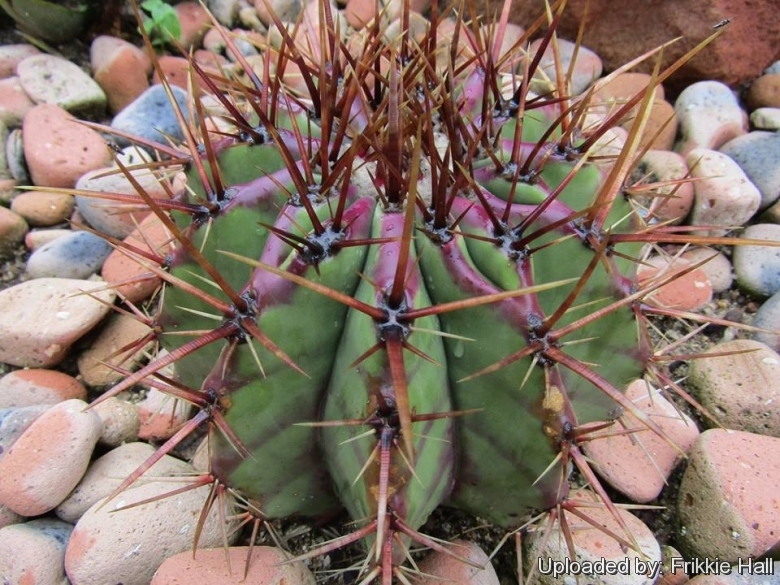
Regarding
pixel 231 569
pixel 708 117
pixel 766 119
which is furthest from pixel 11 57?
pixel 766 119

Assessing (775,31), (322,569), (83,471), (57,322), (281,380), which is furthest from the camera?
(775,31)

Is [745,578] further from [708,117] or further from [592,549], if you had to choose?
[708,117]

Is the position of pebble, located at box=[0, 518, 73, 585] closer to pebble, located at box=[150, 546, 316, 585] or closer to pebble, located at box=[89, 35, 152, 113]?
pebble, located at box=[150, 546, 316, 585]

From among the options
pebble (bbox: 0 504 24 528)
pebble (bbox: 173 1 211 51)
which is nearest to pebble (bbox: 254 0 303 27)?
pebble (bbox: 173 1 211 51)

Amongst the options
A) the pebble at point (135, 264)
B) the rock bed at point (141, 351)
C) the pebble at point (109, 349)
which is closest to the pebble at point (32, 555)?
the rock bed at point (141, 351)

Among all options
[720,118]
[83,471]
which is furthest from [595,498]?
[720,118]

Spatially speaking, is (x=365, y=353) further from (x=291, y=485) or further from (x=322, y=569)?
(x=322, y=569)

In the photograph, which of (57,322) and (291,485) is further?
(57,322)
